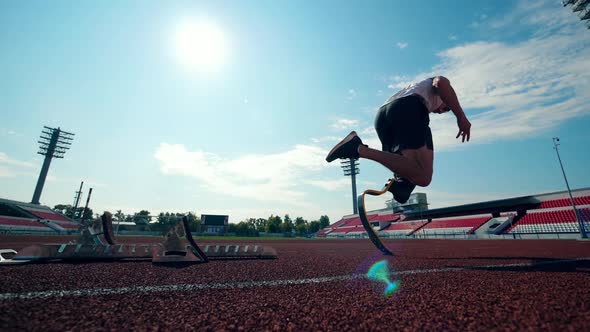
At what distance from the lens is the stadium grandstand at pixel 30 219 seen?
2881 cm

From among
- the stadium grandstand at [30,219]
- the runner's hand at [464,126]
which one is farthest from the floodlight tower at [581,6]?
the stadium grandstand at [30,219]

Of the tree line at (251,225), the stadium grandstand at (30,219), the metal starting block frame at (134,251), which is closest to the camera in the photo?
the metal starting block frame at (134,251)

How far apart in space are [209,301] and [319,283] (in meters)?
0.93

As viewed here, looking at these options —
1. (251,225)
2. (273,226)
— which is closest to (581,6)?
(273,226)

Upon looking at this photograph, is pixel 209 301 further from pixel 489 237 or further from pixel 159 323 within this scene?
pixel 489 237

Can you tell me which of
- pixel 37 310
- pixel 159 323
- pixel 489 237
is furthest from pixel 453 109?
pixel 489 237

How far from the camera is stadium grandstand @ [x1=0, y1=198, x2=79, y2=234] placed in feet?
94.5

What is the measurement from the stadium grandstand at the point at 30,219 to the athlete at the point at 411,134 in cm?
3863

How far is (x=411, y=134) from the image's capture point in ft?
9.85

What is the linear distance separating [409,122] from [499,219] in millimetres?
31667

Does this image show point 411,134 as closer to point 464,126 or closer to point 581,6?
point 464,126

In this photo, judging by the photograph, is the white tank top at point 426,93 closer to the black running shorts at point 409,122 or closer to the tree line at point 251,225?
the black running shorts at point 409,122

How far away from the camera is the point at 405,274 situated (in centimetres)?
244

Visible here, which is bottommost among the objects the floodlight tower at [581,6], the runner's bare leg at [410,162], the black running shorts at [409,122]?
the runner's bare leg at [410,162]
